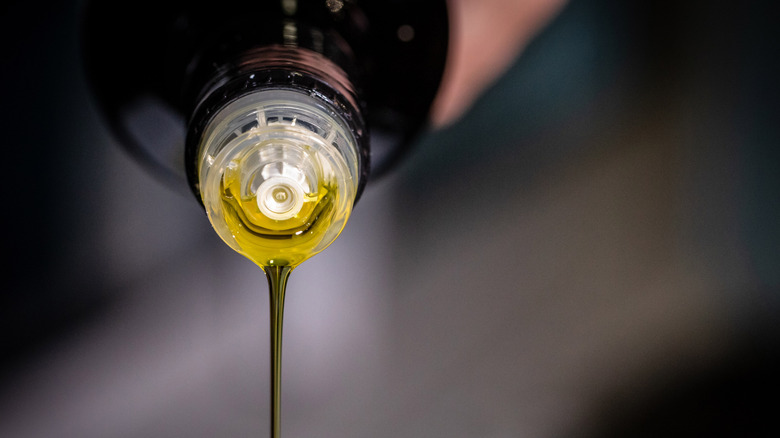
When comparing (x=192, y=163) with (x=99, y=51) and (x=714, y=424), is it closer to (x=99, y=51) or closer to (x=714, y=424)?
(x=99, y=51)

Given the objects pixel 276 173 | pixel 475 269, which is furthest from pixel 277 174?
pixel 475 269

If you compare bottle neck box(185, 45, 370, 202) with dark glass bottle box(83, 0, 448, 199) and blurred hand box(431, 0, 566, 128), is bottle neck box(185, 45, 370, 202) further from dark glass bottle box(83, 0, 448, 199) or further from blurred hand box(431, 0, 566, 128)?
blurred hand box(431, 0, 566, 128)

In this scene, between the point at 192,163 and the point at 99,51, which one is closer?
the point at 192,163

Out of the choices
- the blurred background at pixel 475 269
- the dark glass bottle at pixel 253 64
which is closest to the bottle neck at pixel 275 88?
the dark glass bottle at pixel 253 64

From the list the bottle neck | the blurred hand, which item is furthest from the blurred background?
the bottle neck

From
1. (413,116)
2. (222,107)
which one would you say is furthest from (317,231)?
(413,116)

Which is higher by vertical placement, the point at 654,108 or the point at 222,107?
the point at 654,108
